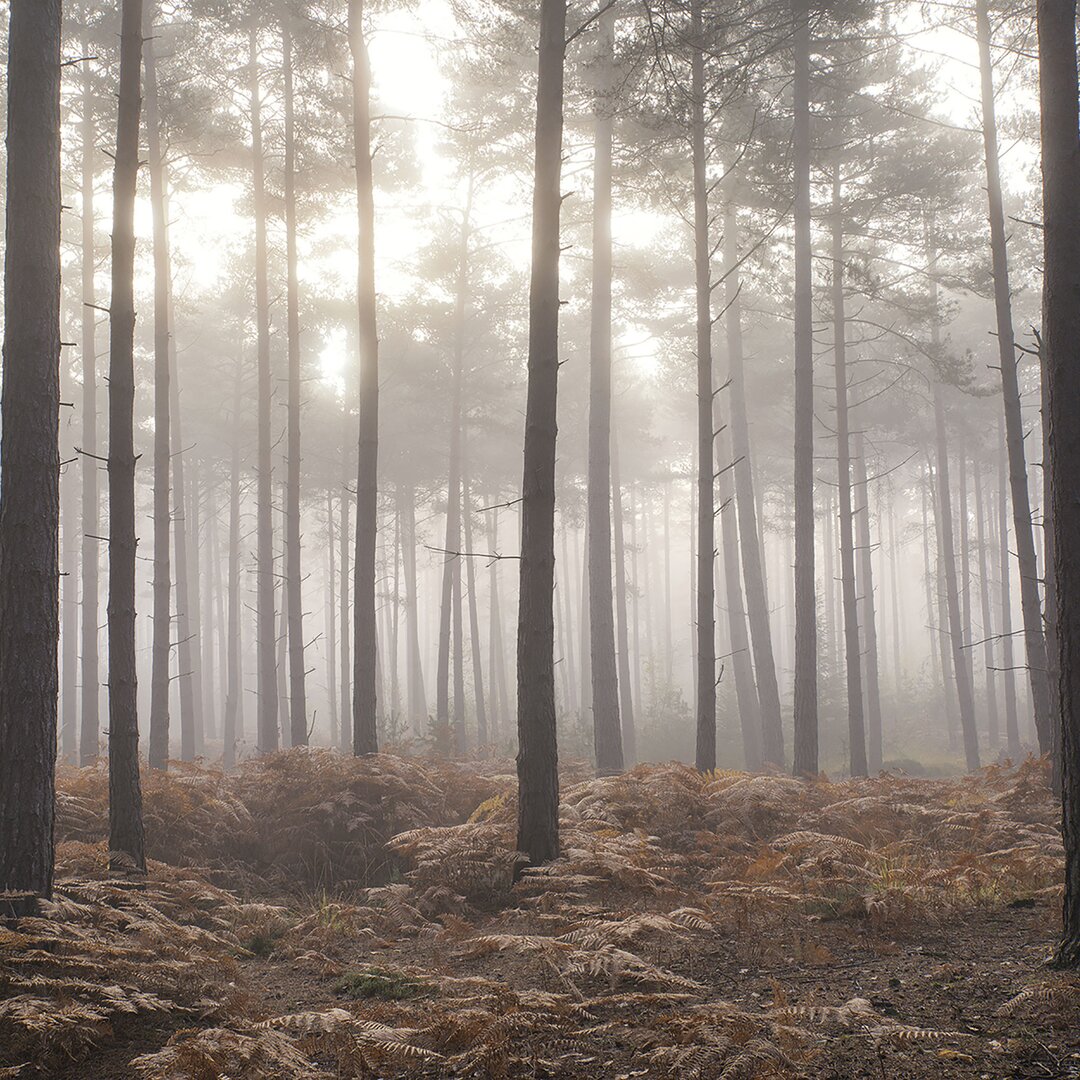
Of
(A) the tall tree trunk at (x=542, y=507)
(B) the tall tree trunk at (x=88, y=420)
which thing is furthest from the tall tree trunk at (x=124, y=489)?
(B) the tall tree trunk at (x=88, y=420)

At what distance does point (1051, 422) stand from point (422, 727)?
29906 mm

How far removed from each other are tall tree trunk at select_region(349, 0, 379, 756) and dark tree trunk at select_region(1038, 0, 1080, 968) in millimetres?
8169

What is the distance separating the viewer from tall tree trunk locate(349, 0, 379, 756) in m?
11.5

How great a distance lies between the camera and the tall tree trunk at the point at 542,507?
23.6ft

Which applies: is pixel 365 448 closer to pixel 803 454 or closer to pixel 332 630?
pixel 803 454

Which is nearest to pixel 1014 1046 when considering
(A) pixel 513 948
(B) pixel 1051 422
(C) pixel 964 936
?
(C) pixel 964 936

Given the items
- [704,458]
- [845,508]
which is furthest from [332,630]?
[704,458]

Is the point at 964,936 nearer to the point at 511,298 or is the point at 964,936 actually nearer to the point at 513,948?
the point at 513,948

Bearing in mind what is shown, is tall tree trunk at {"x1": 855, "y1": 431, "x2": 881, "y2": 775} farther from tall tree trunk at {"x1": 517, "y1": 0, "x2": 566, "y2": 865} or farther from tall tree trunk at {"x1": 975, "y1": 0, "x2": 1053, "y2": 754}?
tall tree trunk at {"x1": 517, "y1": 0, "x2": 566, "y2": 865}

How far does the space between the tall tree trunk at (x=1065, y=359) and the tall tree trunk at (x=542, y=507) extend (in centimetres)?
363

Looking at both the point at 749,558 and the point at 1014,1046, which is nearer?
the point at 1014,1046

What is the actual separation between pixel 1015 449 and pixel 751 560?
6.96m

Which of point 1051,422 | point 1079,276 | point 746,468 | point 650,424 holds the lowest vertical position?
point 1051,422

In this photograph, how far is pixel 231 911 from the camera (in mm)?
6676
